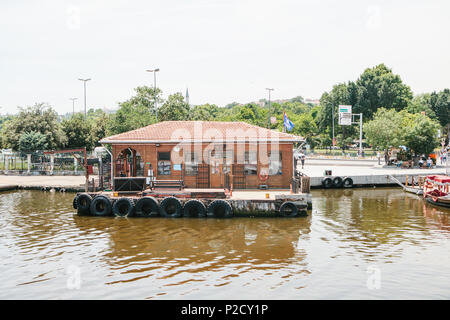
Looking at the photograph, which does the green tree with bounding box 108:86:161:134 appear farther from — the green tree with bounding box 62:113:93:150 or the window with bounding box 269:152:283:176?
the window with bounding box 269:152:283:176

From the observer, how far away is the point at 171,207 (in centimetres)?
2136

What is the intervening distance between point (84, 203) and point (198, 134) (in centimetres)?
750

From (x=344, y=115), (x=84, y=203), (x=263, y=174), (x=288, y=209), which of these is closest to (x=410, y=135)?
(x=344, y=115)

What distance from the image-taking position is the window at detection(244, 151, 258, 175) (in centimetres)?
2403

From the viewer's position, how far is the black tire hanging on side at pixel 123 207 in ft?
70.3

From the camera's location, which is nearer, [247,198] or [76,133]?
[247,198]

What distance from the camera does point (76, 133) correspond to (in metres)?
50.9

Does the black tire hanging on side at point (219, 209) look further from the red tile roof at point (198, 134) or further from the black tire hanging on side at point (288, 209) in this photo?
the red tile roof at point (198, 134)

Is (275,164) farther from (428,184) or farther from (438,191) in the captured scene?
(428,184)

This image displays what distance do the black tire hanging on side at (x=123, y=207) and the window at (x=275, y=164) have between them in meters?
8.11

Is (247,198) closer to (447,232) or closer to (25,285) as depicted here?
(447,232)

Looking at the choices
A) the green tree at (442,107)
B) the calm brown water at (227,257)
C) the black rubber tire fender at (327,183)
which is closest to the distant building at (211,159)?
the calm brown water at (227,257)
